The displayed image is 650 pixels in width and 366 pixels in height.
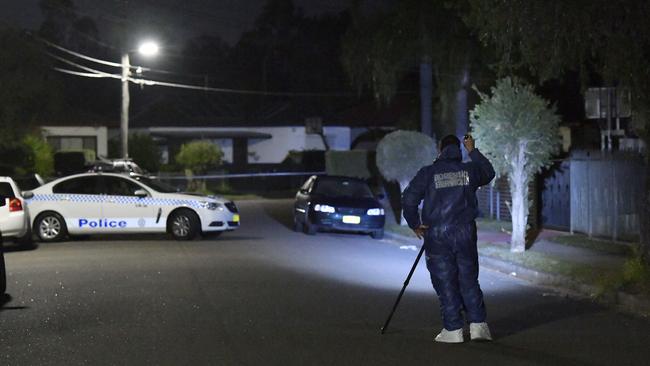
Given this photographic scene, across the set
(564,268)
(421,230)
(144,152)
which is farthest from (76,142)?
(421,230)

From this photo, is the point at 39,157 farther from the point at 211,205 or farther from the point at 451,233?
the point at 451,233

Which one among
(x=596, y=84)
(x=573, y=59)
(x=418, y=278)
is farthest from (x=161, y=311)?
(x=596, y=84)

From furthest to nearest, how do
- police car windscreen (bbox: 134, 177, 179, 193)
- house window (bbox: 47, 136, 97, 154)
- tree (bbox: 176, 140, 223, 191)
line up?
house window (bbox: 47, 136, 97, 154)
tree (bbox: 176, 140, 223, 191)
police car windscreen (bbox: 134, 177, 179, 193)

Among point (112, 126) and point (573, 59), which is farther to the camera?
point (112, 126)

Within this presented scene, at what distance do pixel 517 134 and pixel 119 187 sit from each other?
843 centimetres

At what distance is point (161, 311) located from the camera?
10.8 m

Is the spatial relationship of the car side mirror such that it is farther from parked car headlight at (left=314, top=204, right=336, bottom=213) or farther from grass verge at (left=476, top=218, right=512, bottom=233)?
grass verge at (left=476, top=218, right=512, bottom=233)

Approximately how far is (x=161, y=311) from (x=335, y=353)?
9.88 ft

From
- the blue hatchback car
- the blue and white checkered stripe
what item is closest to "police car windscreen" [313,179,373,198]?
the blue hatchback car

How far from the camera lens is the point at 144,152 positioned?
4616 cm

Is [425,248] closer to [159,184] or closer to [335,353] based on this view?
[335,353]

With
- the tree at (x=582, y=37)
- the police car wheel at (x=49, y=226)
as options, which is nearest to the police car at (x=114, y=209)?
the police car wheel at (x=49, y=226)

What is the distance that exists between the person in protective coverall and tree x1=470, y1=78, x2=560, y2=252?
768 cm

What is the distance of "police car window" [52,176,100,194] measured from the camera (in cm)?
1956
